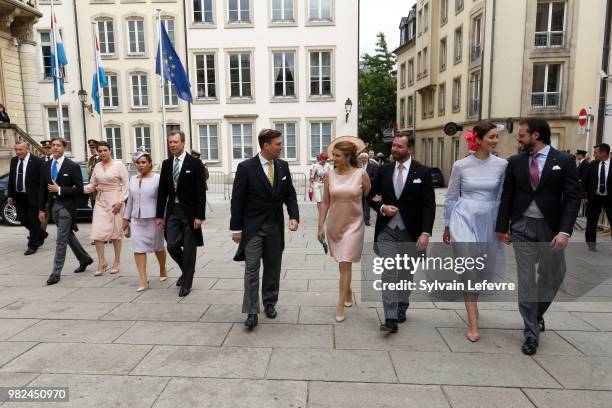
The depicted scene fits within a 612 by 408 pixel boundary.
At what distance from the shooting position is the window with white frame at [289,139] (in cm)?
2605

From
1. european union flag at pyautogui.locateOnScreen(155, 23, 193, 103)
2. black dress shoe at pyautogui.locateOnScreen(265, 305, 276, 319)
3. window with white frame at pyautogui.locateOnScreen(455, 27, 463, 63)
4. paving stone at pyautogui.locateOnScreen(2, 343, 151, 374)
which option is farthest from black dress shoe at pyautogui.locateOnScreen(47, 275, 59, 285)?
window with white frame at pyautogui.locateOnScreen(455, 27, 463, 63)

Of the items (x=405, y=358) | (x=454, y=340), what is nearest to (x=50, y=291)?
(x=405, y=358)

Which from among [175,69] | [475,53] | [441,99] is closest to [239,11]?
[175,69]

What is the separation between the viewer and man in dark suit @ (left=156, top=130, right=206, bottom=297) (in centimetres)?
538

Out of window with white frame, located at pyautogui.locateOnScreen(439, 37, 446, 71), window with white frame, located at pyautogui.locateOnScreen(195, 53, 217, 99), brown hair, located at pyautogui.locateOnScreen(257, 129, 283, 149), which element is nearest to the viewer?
brown hair, located at pyautogui.locateOnScreen(257, 129, 283, 149)

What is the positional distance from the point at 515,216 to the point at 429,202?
76 centimetres

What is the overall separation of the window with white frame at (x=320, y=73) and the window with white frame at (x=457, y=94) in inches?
341

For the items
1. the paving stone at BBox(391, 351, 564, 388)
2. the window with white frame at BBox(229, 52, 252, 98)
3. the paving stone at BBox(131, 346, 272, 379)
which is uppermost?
the window with white frame at BBox(229, 52, 252, 98)

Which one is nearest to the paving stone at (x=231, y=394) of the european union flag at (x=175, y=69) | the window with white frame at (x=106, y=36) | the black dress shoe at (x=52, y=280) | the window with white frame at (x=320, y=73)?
the black dress shoe at (x=52, y=280)

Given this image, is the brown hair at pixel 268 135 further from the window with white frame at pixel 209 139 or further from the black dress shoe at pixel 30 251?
the window with white frame at pixel 209 139

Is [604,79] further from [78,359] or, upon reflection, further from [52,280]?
[78,359]

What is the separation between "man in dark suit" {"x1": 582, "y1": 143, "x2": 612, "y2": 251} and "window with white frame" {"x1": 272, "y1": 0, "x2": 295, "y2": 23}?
20175 millimetres

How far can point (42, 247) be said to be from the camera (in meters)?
8.57

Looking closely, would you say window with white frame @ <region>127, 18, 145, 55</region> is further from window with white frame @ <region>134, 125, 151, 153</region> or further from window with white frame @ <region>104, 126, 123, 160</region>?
window with white frame @ <region>104, 126, 123, 160</region>
